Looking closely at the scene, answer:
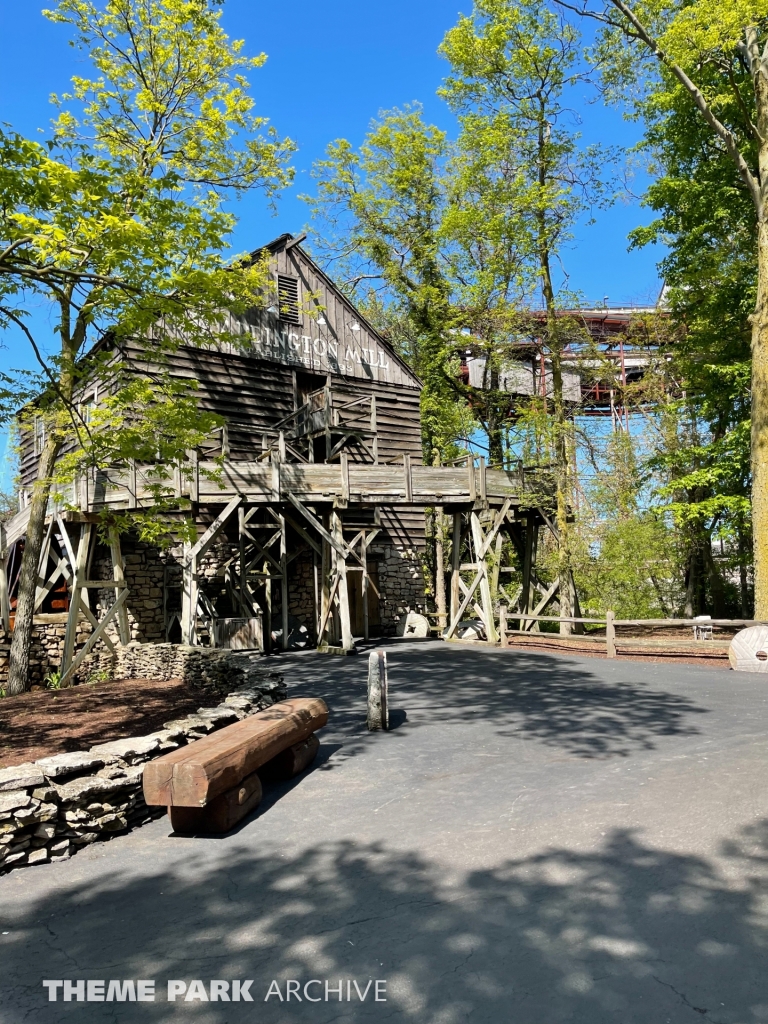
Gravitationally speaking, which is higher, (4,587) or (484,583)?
(4,587)

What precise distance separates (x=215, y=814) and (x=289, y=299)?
54.3 feet

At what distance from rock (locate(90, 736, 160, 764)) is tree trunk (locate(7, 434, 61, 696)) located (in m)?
6.35

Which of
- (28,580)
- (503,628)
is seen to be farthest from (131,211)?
(503,628)

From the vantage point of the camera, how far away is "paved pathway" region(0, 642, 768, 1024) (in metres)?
3.14

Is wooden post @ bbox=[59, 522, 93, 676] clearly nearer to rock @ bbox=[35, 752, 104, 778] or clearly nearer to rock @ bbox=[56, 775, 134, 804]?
rock @ bbox=[35, 752, 104, 778]

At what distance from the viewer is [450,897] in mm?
4027

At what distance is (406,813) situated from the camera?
5.49m

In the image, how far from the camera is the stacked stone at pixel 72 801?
502 cm

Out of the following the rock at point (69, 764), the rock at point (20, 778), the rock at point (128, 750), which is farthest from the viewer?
the rock at point (128, 750)

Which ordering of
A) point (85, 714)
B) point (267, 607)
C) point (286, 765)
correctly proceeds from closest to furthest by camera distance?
point (286, 765) → point (85, 714) → point (267, 607)

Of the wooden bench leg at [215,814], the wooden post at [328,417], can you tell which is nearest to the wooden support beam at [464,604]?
the wooden post at [328,417]

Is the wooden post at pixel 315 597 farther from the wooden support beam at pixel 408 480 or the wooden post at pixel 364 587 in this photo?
the wooden support beam at pixel 408 480

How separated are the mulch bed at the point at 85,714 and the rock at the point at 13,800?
1854 mm

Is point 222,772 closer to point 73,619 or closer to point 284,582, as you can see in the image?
point 73,619
